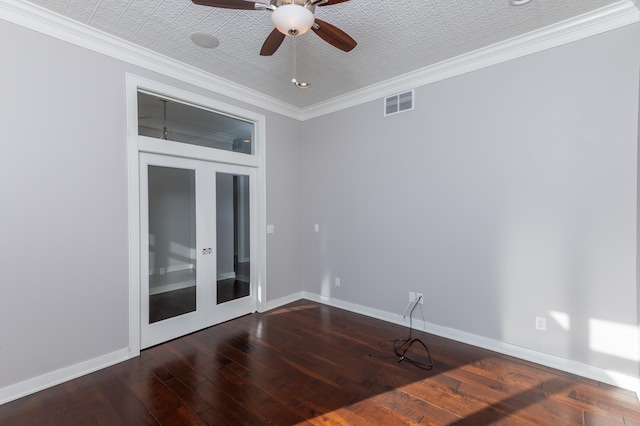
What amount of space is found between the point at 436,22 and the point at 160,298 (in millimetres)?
3799

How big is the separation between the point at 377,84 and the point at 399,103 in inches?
15.4

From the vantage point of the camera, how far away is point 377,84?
3.65 m

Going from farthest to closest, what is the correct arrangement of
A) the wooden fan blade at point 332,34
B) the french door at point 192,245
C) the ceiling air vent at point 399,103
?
the ceiling air vent at point 399,103
the french door at point 192,245
the wooden fan blade at point 332,34

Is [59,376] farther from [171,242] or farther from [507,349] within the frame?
[507,349]

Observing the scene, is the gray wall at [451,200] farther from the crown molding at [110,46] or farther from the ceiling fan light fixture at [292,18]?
the ceiling fan light fixture at [292,18]

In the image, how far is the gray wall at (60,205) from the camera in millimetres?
2195

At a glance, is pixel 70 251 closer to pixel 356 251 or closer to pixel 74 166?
pixel 74 166

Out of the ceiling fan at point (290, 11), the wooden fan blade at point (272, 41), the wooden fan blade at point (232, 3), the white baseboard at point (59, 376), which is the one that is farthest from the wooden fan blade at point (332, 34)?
the white baseboard at point (59, 376)

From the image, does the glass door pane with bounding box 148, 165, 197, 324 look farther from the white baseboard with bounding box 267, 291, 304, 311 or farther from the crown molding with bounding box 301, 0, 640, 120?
the crown molding with bounding box 301, 0, 640, 120

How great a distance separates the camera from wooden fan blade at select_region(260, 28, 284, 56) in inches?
80.8

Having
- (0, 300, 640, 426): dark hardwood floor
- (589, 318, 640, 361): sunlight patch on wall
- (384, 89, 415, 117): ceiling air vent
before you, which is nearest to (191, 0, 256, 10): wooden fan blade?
(384, 89, 415, 117): ceiling air vent

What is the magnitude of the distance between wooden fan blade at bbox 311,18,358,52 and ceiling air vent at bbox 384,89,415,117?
157 centimetres

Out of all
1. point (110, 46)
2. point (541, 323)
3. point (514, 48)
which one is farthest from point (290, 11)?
point (541, 323)

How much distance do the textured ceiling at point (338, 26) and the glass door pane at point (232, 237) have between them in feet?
4.49
